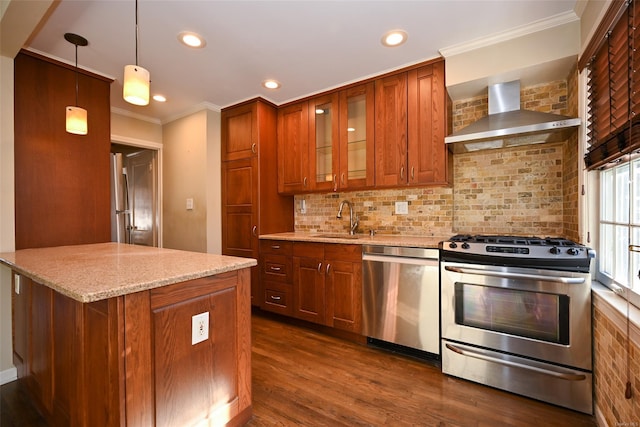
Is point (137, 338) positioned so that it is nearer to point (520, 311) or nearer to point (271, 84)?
point (520, 311)

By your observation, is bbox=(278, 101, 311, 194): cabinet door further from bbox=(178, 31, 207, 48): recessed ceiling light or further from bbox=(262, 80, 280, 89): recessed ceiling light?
bbox=(178, 31, 207, 48): recessed ceiling light

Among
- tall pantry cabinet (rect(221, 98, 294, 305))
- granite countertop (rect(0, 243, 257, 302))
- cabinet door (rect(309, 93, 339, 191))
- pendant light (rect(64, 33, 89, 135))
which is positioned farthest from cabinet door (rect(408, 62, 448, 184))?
pendant light (rect(64, 33, 89, 135))

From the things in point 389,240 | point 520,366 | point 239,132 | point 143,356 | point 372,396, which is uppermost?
point 239,132

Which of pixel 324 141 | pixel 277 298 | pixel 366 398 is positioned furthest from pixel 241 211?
pixel 366 398

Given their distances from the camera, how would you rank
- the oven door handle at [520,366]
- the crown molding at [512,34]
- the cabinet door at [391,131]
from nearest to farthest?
the oven door handle at [520,366], the crown molding at [512,34], the cabinet door at [391,131]

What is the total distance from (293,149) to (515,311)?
2619 millimetres

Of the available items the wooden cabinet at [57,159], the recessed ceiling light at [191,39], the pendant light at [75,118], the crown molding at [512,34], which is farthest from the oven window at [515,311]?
the wooden cabinet at [57,159]

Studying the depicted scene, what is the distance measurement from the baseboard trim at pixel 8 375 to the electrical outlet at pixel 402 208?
3348 millimetres

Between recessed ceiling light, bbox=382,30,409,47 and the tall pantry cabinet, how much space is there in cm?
162

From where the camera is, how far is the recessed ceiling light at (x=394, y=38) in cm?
210

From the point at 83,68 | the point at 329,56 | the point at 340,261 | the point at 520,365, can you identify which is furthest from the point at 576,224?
the point at 83,68

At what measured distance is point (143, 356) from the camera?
1104mm

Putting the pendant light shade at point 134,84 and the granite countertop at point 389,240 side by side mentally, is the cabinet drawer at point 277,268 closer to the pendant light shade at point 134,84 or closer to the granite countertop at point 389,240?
the granite countertop at point 389,240

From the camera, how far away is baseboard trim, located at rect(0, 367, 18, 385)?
194 centimetres
